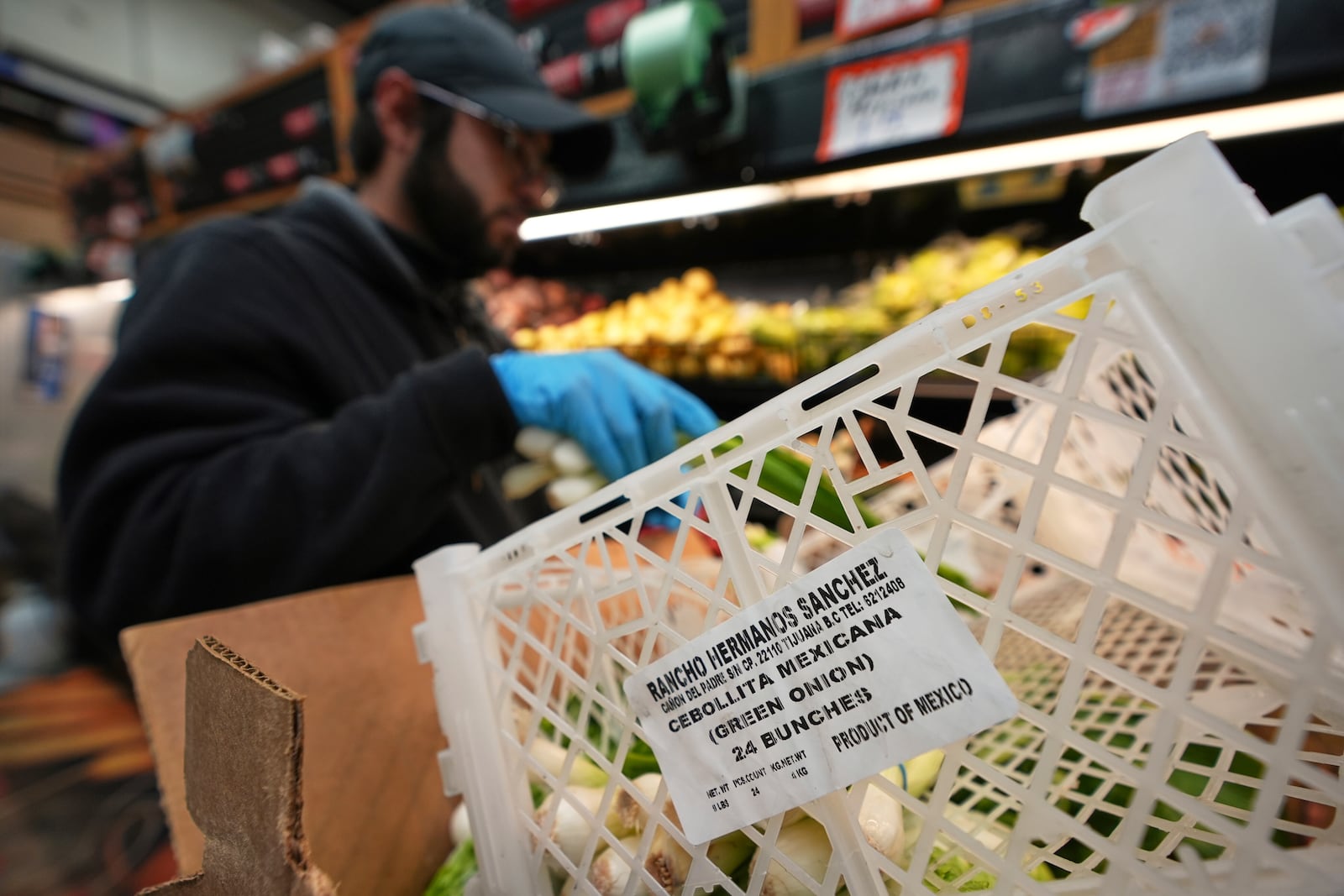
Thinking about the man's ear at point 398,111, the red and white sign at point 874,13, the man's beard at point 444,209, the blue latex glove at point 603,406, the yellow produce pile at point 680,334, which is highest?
the red and white sign at point 874,13

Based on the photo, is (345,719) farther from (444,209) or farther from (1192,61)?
(1192,61)

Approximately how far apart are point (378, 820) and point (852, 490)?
0.46 metres

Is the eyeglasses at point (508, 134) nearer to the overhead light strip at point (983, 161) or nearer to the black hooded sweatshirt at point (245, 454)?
the overhead light strip at point (983, 161)

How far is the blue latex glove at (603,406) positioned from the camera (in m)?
0.81

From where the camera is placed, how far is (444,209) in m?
1.30

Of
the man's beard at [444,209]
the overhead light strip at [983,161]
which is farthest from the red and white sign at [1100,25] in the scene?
the man's beard at [444,209]

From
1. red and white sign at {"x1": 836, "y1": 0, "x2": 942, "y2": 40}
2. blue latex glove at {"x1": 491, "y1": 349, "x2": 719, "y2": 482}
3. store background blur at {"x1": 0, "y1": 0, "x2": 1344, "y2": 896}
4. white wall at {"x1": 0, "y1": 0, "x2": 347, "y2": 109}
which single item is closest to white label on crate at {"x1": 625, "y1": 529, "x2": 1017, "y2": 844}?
blue latex glove at {"x1": 491, "y1": 349, "x2": 719, "y2": 482}

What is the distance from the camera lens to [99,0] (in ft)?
12.6

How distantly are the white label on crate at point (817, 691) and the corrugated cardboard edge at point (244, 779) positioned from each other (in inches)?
6.5

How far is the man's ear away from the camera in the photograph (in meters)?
1.20

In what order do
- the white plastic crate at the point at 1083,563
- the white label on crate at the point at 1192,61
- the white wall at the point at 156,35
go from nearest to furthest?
the white plastic crate at the point at 1083,563, the white label on crate at the point at 1192,61, the white wall at the point at 156,35

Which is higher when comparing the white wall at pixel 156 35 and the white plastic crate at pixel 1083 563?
the white wall at pixel 156 35

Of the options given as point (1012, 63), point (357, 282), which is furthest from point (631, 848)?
point (1012, 63)

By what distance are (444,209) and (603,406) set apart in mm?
740
